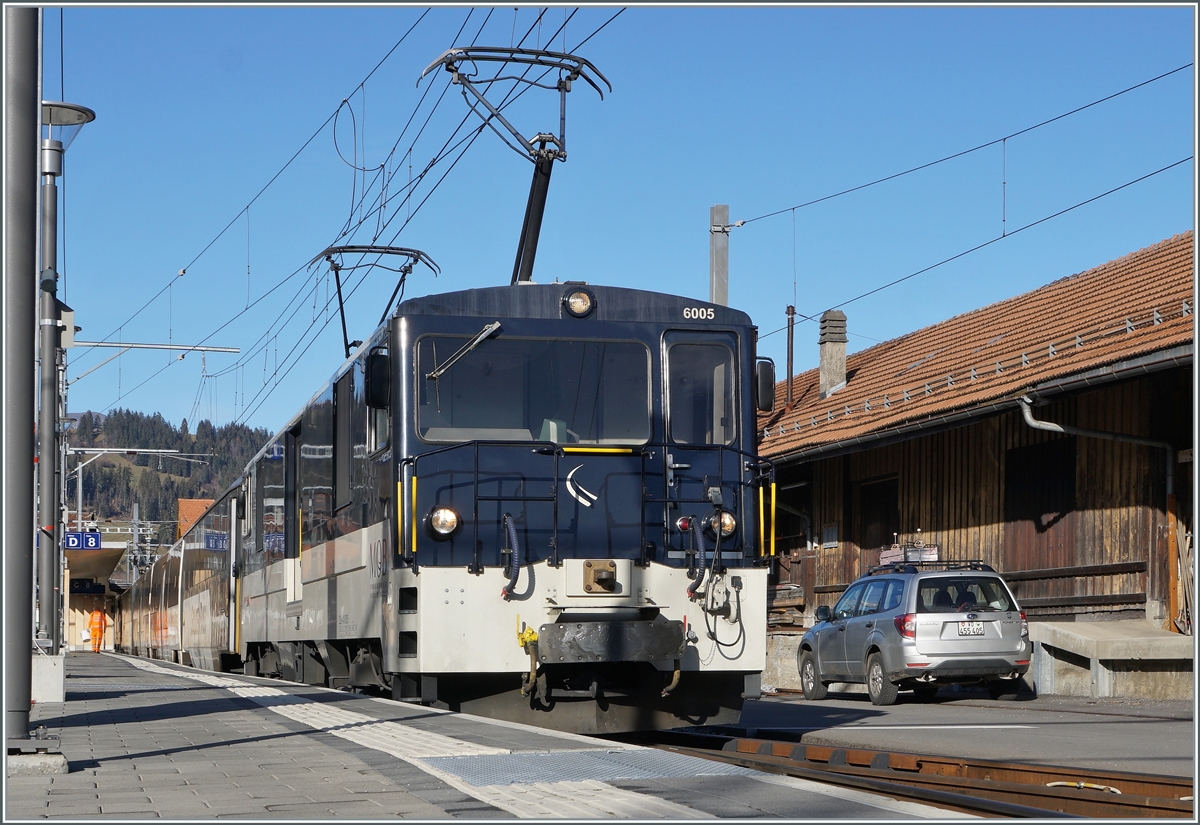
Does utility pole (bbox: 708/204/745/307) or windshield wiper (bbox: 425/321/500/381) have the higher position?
utility pole (bbox: 708/204/745/307)

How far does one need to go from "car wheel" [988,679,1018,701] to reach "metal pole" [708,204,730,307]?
370 inches

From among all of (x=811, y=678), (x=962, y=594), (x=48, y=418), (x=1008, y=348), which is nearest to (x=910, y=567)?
(x=962, y=594)

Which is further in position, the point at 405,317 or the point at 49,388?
the point at 49,388

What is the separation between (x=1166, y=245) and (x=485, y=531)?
593 inches

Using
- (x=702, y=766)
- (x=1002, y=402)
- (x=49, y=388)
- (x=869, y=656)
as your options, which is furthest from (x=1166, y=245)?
(x=702, y=766)

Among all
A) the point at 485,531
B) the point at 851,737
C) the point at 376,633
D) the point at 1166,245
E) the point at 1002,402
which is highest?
the point at 1166,245

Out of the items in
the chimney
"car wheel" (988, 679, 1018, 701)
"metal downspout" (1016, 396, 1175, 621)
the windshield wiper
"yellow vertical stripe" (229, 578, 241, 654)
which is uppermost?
the chimney

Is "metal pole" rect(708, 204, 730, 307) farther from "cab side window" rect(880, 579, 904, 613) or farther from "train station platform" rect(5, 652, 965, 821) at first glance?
"train station platform" rect(5, 652, 965, 821)

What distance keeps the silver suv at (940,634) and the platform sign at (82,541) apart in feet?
49.8

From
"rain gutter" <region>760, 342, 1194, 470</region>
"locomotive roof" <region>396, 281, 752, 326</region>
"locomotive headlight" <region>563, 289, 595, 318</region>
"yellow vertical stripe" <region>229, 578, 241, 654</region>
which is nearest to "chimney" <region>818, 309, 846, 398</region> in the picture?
"rain gutter" <region>760, 342, 1194, 470</region>

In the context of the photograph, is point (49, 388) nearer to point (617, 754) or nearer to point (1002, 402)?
point (1002, 402)

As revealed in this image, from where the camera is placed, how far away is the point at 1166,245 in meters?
22.1

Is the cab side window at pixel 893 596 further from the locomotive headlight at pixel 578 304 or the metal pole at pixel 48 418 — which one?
the metal pole at pixel 48 418

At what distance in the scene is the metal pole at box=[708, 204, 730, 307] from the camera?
85.1ft
